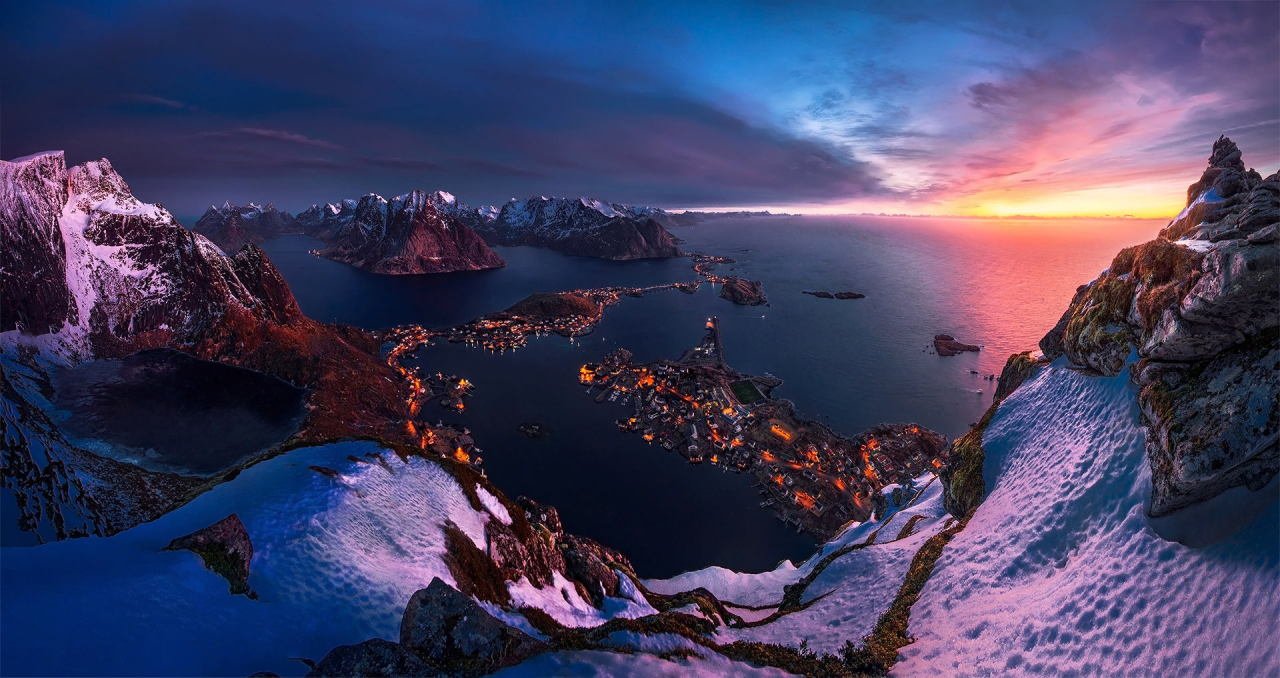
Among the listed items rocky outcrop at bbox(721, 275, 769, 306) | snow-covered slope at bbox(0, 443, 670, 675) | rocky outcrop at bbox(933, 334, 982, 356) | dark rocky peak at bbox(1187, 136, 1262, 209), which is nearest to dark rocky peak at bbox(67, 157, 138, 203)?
snow-covered slope at bbox(0, 443, 670, 675)

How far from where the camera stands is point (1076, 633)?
51.9 feet

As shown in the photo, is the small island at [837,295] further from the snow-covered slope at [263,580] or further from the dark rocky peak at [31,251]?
the dark rocky peak at [31,251]

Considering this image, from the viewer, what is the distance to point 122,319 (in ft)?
254

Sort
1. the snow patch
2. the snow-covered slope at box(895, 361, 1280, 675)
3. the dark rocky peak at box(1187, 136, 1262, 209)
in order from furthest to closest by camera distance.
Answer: the snow patch < the dark rocky peak at box(1187, 136, 1262, 209) < the snow-covered slope at box(895, 361, 1280, 675)

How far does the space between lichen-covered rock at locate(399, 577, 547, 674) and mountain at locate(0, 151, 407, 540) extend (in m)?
48.4

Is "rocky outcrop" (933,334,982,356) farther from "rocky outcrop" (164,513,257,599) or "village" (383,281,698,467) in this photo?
"rocky outcrop" (164,513,257,599)

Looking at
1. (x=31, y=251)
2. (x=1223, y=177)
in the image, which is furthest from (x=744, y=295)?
(x=31, y=251)

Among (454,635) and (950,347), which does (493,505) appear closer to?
(454,635)

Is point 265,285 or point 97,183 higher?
point 97,183

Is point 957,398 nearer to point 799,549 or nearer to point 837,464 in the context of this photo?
point 837,464

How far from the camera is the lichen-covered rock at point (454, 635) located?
1295 cm

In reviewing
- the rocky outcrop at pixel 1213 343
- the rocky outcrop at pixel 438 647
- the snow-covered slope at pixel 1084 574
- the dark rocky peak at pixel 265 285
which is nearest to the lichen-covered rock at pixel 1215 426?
the rocky outcrop at pixel 1213 343

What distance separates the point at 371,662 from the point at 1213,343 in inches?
1197

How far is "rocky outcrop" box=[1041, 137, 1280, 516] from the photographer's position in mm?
13539
